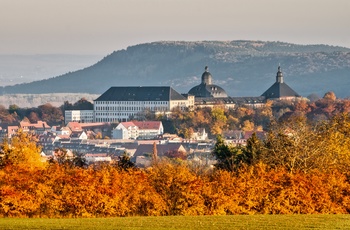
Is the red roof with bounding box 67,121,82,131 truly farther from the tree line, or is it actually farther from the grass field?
the grass field

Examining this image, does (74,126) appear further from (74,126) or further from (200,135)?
(200,135)

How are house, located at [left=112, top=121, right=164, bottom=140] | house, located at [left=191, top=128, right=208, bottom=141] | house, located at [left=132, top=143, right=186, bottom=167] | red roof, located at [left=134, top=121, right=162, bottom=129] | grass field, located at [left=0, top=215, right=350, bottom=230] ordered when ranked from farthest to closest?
red roof, located at [left=134, top=121, right=162, bottom=129] → house, located at [left=112, top=121, right=164, bottom=140] → house, located at [left=191, top=128, right=208, bottom=141] → house, located at [left=132, top=143, right=186, bottom=167] → grass field, located at [left=0, top=215, right=350, bottom=230]

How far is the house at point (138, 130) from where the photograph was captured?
6574 inches

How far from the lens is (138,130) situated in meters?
172

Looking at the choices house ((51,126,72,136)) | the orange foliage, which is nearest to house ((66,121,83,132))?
house ((51,126,72,136))

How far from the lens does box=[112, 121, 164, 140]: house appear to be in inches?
6574

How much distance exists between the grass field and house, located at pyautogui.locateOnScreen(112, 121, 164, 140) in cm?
12177

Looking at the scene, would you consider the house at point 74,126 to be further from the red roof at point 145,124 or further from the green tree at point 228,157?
the green tree at point 228,157

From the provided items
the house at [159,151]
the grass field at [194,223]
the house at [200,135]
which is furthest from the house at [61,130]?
the grass field at [194,223]

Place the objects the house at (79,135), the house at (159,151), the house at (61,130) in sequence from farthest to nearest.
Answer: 1. the house at (61,130)
2. the house at (79,135)
3. the house at (159,151)

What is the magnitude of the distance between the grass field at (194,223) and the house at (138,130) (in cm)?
→ 12177

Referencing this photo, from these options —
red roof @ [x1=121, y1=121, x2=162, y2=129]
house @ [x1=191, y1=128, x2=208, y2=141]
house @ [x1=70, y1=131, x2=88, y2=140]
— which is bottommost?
house @ [x1=70, y1=131, x2=88, y2=140]

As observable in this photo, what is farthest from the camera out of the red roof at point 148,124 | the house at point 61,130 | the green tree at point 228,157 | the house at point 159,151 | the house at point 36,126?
the house at point 36,126

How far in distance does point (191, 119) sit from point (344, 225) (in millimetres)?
130517
